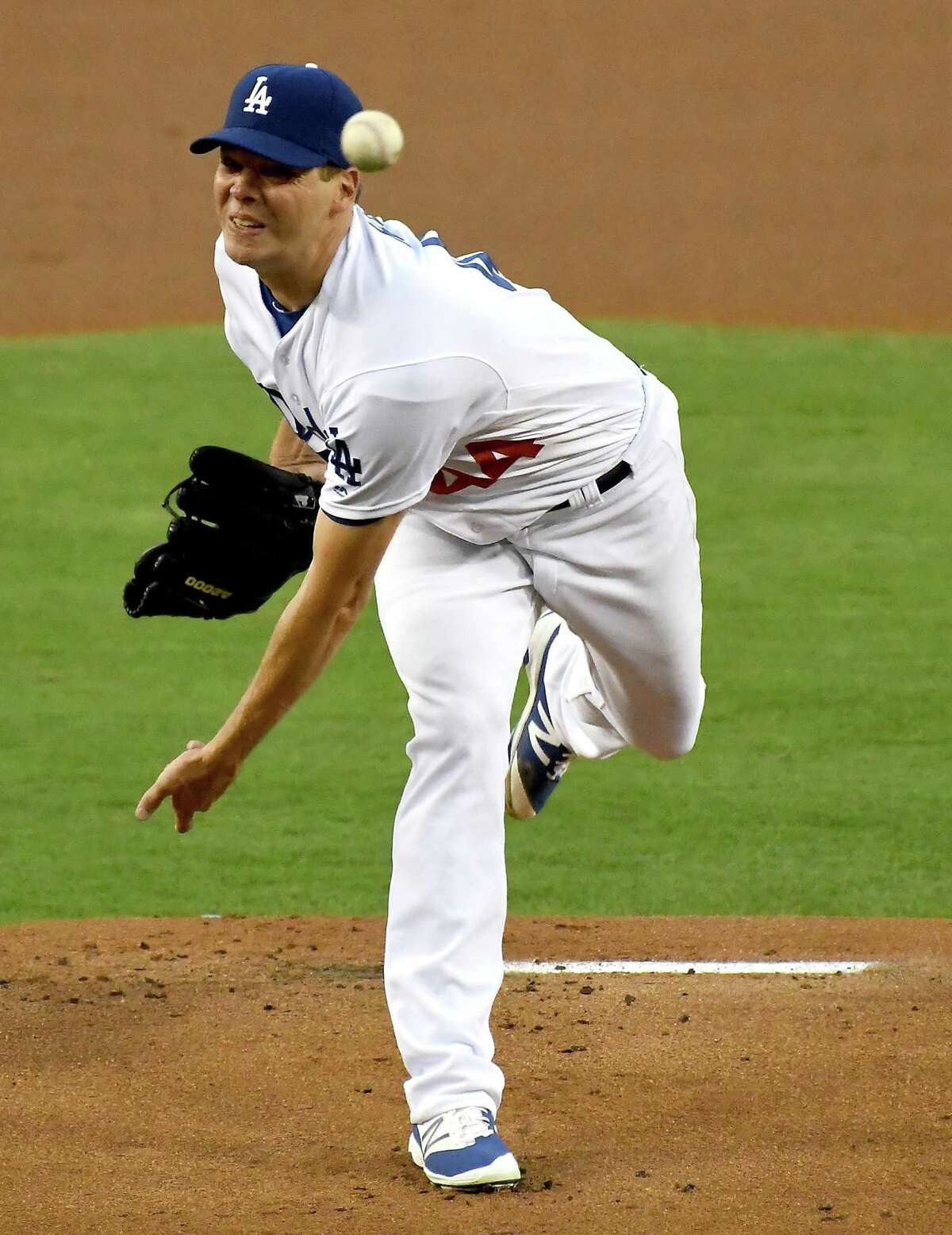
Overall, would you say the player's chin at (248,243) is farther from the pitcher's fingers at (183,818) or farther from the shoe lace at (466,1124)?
the shoe lace at (466,1124)

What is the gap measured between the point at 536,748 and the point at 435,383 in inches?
60.1

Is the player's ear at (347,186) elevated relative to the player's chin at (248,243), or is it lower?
elevated

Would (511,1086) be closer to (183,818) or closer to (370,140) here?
(183,818)

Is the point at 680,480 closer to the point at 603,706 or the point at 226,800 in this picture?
the point at 603,706

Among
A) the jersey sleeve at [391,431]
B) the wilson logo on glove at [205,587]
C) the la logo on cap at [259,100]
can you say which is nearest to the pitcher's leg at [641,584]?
the jersey sleeve at [391,431]

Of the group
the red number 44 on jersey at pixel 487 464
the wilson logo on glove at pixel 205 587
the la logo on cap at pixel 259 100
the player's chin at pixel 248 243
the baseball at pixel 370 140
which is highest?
the la logo on cap at pixel 259 100

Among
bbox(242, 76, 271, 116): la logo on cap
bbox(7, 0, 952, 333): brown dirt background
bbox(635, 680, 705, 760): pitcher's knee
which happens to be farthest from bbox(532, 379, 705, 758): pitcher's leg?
bbox(7, 0, 952, 333): brown dirt background

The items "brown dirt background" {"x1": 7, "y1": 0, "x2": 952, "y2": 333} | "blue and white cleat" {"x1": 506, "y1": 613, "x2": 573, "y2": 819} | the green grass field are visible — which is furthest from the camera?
"brown dirt background" {"x1": 7, "y1": 0, "x2": 952, "y2": 333}

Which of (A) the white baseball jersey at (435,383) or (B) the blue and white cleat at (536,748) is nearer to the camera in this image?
(A) the white baseball jersey at (435,383)

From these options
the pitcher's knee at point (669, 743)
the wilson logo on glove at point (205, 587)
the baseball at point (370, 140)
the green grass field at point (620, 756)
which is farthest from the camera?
the green grass field at point (620, 756)

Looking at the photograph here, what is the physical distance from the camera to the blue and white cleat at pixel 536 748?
4320 millimetres

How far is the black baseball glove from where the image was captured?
3.47m

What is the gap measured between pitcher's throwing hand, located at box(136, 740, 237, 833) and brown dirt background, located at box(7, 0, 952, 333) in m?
10.1

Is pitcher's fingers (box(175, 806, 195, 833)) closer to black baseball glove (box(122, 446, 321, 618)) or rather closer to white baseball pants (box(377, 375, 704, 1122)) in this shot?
white baseball pants (box(377, 375, 704, 1122))
